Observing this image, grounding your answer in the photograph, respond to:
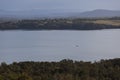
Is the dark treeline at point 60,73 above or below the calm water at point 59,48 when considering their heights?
above

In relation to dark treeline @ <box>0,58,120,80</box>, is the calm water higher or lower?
lower

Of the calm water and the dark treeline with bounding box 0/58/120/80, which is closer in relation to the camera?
the dark treeline with bounding box 0/58/120/80

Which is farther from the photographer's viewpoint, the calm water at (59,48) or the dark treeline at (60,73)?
the calm water at (59,48)

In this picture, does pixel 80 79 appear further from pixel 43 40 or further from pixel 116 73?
pixel 43 40

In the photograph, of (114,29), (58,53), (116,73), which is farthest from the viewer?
(114,29)

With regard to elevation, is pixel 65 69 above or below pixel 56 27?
above

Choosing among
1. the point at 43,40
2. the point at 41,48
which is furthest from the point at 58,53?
the point at 43,40

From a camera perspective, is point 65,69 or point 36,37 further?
point 36,37

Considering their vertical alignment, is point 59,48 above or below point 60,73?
below

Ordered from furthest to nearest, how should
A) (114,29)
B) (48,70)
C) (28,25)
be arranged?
(28,25) → (114,29) → (48,70)

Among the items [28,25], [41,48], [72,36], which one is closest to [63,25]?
[28,25]

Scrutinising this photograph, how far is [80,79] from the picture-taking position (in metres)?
16.8

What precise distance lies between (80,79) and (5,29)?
185 ft

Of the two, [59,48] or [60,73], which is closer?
[60,73]
